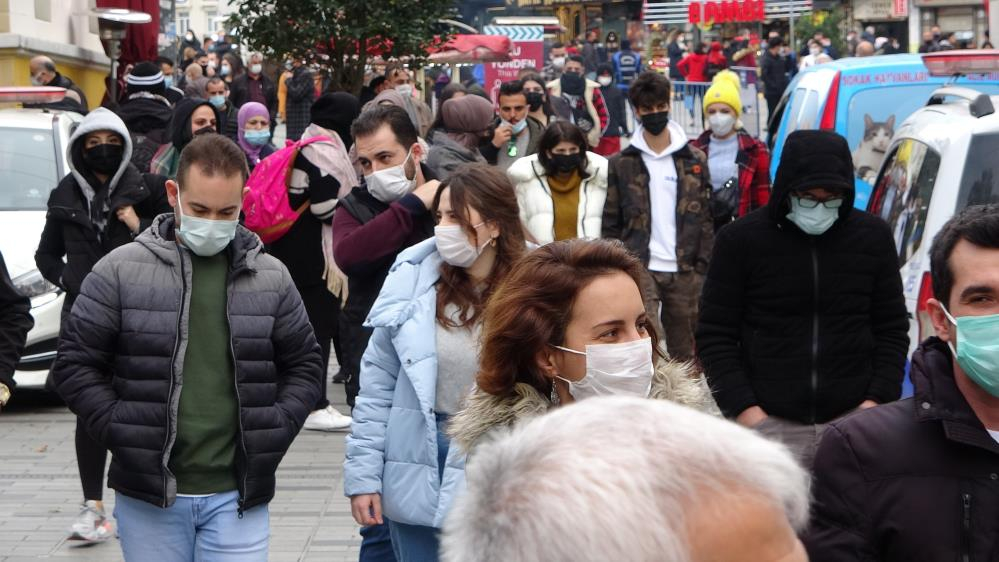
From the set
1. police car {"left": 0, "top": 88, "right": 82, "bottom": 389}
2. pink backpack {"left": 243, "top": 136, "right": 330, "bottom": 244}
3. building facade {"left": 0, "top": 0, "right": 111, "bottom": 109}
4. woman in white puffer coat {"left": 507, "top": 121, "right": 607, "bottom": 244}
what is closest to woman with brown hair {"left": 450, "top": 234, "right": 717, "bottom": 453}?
woman in white puffer coat {"left": 507, "top": 121, "right": 607, "bottom": 244}

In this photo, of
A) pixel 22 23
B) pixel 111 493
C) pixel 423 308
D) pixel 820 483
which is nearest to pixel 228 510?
pixel 423 308

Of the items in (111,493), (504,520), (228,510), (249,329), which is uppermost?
(504,520)

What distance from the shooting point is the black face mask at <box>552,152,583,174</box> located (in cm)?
858

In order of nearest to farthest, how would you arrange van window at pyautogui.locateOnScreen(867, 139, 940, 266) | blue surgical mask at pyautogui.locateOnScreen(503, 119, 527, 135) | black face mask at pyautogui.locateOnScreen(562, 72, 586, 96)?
van window at pyautogui.locateOnScreen(867, 139, 940, 266) → blue surgical mask at pyautogui.locateOnScreen(503, 119, 527, 135) → black face mask at pyautogui.locateOnScreen(562, 72, 586, 96)

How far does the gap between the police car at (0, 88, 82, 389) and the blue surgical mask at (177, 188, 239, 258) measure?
5.01m

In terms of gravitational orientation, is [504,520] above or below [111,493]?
above

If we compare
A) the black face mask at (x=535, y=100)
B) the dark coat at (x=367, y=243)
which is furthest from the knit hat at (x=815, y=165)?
the black face mask at (x=535, y=100)

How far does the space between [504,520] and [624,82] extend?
104ft

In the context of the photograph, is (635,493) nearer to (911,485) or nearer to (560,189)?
(911,485)

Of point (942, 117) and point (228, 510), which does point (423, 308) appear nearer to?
point (228, 510)

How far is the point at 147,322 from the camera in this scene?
4859 mm

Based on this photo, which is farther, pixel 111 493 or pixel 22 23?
pixel 22 23

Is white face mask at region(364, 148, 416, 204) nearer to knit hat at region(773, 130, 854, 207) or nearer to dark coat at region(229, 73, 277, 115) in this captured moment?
knit hat at region(773, 130, 854, 207)

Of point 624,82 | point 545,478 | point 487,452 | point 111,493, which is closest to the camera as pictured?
point 545,478
